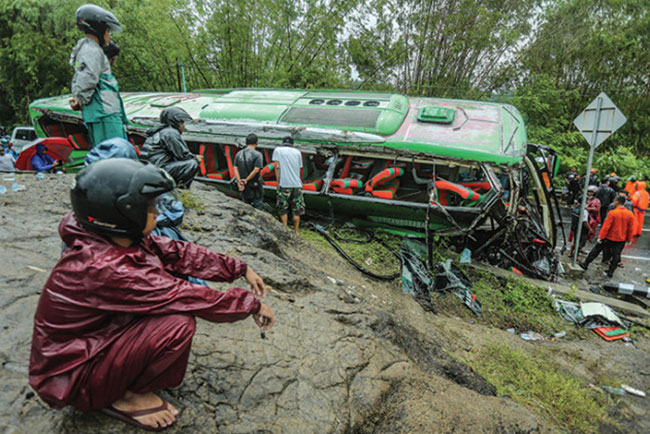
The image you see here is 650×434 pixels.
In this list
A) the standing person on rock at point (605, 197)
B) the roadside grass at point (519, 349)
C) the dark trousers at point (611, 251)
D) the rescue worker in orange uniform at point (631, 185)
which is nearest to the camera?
the roadside grass at point (519, 349)

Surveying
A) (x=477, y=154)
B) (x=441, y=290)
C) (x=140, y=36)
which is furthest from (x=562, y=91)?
(x=140, y=36)

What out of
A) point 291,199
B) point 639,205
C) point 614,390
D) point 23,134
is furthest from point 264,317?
point 23,134

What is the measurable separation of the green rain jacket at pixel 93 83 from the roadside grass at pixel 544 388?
4.27 m

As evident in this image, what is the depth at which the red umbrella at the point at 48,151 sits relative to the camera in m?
6.19

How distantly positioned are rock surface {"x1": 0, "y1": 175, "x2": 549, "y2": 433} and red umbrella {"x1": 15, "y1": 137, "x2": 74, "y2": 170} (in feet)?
10.4

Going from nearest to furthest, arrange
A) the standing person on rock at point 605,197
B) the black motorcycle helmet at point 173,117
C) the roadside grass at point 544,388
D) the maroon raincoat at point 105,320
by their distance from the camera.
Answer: the maroon raincoat at point 105,320, the roadside grass at point 544,388, the black motorcycle helmet at point 173,117, the standing person on rock at point 605,197

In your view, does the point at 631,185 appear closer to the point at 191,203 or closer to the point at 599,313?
the point at 599,313

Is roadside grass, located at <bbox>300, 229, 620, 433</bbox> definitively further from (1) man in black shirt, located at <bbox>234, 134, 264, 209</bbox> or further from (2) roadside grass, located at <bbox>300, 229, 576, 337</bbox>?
(1) man in black shirt, located at <bbox>234, 134, 264, 209</bbox>

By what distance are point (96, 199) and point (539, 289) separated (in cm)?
609

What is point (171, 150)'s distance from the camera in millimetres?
3416

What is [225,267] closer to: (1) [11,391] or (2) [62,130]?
(1) [11,391]

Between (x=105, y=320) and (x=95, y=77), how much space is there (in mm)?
2754

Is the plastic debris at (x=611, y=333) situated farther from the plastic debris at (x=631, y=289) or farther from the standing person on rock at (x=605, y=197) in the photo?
the standing person on rock at (x=605, y=197)

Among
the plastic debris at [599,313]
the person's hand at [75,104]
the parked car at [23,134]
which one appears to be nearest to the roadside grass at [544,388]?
the plastic debris at [599,313]
